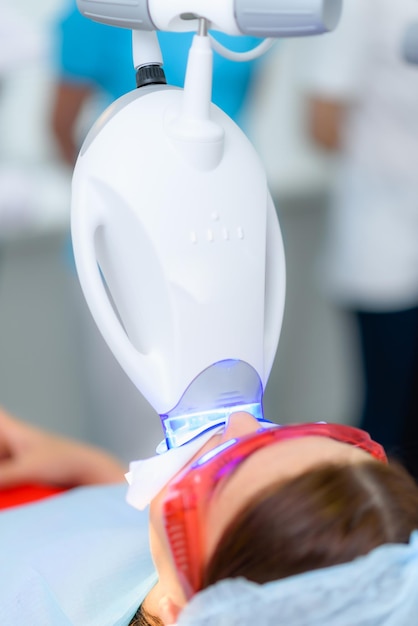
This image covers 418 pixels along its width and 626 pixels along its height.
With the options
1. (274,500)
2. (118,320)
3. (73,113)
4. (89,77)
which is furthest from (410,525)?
(73,113)

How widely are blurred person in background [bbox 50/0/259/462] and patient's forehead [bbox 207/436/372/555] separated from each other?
33.6 inches

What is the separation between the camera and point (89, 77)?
1.51m

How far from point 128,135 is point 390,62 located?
3.41 ft

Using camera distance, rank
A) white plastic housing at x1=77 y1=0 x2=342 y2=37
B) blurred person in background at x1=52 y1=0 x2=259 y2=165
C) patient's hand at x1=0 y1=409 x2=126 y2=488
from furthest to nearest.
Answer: blurred person in background at x1=52 y1=0 x2=259 y2=165
patient's hand at x1=0 y1=409 x2=126 y2=488
white plastic housing at x1=77 y1=0 x2=342 y2=37

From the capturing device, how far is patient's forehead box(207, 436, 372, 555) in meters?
0.62

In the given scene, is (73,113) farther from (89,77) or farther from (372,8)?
(372,8)

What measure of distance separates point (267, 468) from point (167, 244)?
183mm

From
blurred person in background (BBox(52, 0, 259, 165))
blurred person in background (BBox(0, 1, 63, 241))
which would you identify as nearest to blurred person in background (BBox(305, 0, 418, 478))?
blurred person in background (BBox(52, 0, 259, 165))

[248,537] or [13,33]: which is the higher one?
[13,33]

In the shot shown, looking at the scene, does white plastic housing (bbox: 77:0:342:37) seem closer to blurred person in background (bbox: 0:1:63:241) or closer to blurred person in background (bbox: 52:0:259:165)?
blurred person in background (bbox: 52:0:259:165)

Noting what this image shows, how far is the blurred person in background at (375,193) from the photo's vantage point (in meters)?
1.58

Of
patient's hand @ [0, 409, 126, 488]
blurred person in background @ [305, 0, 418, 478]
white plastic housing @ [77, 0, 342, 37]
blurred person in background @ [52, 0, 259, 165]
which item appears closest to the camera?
white plastic housing @ [77, 0, 342, 37]

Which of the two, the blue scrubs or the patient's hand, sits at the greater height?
the blue scrubs

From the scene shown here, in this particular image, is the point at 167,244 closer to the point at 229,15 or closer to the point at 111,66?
the point at 229,15
